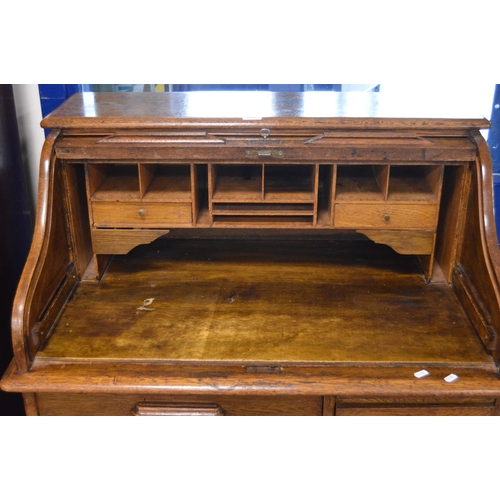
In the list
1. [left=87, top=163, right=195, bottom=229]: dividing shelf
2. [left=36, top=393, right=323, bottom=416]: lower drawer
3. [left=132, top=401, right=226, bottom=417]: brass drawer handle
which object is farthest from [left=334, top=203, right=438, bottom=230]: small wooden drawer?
[left=132, top=401, right=226, bottom=417]: brass drawer handle

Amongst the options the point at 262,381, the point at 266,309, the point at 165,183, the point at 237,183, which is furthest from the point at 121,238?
the point at 262,381

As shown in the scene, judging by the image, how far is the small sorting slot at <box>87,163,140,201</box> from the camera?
2.04 meters

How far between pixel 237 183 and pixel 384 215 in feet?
1.59

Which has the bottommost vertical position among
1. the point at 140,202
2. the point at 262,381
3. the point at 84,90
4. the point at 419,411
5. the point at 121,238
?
the point at 419,411

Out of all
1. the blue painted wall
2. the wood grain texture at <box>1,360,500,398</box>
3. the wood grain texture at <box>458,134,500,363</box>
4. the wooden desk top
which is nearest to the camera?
the wood grain texture at <box>1,360,500,398</box>

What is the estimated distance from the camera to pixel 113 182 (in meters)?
2.14

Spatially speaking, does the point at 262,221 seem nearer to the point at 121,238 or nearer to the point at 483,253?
the point at 121,238

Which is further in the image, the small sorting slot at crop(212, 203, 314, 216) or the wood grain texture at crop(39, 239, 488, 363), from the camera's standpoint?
the small sorting slot at crop(212, 203, 314, 216)

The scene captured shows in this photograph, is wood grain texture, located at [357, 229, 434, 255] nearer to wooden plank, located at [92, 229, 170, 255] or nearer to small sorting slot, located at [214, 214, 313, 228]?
small sorting slot, located at [214, 214, 313, 228]

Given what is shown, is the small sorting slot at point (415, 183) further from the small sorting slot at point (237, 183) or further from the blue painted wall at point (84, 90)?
the blue painted wall at point (84, 90)

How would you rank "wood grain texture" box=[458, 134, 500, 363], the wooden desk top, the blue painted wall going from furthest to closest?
1. the blue painted wall
2. the wooden desk top
3. "wood grain texture" box=[458, 134, 500, 363]

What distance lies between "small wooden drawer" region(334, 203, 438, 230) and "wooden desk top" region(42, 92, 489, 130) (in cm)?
25

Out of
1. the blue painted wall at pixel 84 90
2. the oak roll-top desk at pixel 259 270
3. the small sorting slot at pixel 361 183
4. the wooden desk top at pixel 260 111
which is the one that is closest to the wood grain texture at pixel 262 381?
the oak roll-top desk at pixel 259 270

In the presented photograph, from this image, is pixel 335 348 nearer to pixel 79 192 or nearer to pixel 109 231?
pixel 109 231
